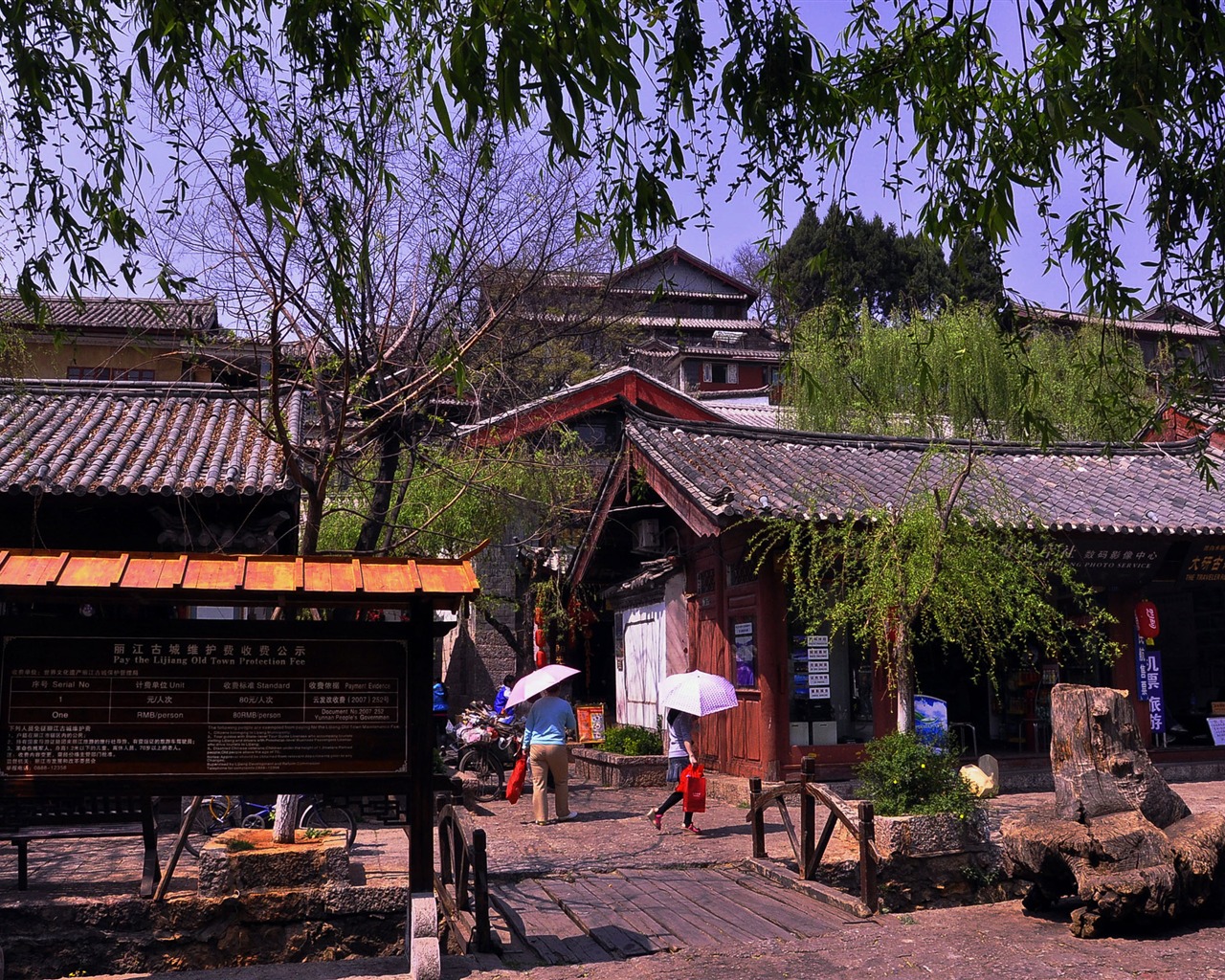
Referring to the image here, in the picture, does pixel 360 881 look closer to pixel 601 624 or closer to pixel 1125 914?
pixel 1125 914

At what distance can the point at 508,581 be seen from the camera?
82.4ft

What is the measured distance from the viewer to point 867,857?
8891 millimetres

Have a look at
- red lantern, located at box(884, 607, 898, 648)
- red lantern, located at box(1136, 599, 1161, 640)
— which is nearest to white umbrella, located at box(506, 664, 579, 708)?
red lantern, located at box(884, 607, 898, 648)

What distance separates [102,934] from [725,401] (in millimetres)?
31862

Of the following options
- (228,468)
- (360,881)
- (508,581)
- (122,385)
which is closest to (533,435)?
(508,581)

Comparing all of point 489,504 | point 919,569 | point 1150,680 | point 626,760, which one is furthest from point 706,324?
point 919,569

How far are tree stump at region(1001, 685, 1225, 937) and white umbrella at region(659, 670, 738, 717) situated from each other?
3.89m

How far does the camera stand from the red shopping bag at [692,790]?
12.3m

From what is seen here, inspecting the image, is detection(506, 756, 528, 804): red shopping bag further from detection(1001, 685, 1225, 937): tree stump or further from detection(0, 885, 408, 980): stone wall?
detection(1001, 685, 1225, 937): tree stump

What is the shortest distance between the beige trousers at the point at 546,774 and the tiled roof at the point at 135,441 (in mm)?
4188

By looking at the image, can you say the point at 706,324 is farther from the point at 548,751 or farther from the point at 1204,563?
the point at 548,751

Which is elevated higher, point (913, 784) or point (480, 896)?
point (913, 784)

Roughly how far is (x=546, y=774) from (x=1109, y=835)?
22.3 ft

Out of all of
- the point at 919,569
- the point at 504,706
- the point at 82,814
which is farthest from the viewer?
the point at 504,706
